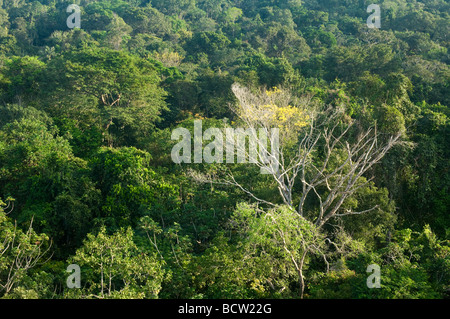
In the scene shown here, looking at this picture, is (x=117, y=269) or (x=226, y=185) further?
(x=226, y=185)

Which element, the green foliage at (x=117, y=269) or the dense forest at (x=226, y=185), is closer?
the green foliage at (x=117, y=269)

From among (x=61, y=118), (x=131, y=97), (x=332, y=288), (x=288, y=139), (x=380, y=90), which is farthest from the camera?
(x=131, y=97)

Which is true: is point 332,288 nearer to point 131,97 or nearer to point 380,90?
point 380,90

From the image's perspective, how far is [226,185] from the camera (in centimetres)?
1298

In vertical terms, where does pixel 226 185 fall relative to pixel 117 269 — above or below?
below

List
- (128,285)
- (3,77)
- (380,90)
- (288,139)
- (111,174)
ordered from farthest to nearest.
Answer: (3,77) < (288,139) < (380,90) < (111,174) < (128,285)

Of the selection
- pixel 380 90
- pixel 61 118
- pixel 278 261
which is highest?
pixel 380 90

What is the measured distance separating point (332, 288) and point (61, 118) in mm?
16411

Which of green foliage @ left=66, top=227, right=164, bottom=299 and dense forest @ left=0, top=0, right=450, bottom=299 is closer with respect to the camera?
green foliage @ left=66, top=227, right=164, bottom=299

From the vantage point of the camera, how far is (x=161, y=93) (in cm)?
2227

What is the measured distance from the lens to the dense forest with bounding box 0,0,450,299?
26.7 feet

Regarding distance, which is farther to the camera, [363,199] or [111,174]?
[111,174]

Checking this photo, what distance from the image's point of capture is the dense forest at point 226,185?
8.12m
